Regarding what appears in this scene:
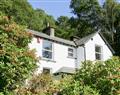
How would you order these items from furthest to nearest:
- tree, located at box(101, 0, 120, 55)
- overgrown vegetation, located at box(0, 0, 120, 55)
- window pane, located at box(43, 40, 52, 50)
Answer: tree, located at box(101, 0, 120, 55) → overgrown vegetation, located at box(0, 0, 120, 55) → window pane, located at box(43, 40, 52, 50)

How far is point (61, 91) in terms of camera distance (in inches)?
844

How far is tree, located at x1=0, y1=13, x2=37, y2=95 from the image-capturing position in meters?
20.9

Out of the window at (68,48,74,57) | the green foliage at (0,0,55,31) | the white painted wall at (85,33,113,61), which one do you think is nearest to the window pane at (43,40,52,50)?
the window at (68,48,74,57)

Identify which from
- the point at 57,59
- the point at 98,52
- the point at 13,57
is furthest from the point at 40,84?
the point at 98,52

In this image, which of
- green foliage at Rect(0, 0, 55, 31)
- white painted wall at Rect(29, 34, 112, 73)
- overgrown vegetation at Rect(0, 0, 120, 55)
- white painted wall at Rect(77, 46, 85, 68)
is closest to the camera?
white painted wall at Rect(29, 34, 112, 73)

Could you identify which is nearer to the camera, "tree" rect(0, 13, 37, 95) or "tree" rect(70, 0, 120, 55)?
"tree" rect(0, 13, 37, 95)

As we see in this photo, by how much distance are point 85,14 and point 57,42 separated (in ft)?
89.8

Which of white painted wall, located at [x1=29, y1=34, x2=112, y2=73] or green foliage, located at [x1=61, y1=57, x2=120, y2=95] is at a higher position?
white painted wall, located at [x1=29, y1=34, x2=112, y2=73]

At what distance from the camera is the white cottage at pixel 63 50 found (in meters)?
33.9

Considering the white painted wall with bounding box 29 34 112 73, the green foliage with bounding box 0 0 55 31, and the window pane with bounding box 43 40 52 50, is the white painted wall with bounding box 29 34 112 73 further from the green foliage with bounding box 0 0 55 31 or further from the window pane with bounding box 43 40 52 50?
the green foliage with bounding box 0 0 55 31

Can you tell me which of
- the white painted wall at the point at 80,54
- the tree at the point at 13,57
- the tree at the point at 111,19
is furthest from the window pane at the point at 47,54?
the tree at the point at 111,19

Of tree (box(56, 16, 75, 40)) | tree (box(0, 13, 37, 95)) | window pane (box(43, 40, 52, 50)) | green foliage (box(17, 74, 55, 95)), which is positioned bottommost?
green foliage (box(17, 74, 55, 95))

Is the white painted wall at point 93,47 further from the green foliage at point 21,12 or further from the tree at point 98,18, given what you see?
the green foliage at point 21,12

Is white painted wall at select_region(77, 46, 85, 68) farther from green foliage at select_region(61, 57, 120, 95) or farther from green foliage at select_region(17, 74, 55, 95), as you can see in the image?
green foliage at select_region(17, 74, 55, 95)
